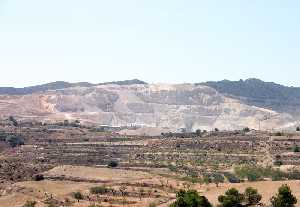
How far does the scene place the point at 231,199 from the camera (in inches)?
2403

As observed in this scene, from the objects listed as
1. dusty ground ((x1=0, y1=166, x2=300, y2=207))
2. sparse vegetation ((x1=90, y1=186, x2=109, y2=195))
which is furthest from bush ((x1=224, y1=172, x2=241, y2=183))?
sparse vegetation ((x1=90, y1=186, x2=109, y2=195))

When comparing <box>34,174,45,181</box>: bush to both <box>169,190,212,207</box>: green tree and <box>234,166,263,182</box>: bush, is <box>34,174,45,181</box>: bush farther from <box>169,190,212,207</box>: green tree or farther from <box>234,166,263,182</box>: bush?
<box>169,190,212,207</box>: green tree

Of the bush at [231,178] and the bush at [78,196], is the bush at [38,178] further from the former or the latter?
the bush at [231,178]

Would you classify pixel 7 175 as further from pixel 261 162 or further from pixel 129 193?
pixel 261 162

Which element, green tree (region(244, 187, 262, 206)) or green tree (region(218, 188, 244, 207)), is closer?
green tree (region(218, 188, 244, 207))

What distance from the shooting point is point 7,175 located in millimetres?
99938

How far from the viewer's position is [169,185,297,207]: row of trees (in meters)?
56.6

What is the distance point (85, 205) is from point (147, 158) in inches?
1804

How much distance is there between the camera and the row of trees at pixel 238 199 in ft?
186

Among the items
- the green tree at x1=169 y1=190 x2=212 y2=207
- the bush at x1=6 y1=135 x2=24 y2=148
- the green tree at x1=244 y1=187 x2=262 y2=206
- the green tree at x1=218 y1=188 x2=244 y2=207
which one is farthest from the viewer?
the bush at x1=6 y1=135 x2=24 y2=148

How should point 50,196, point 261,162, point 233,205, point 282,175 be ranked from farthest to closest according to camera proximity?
point 261,162, point 282,175, point 50,196, point 233,205

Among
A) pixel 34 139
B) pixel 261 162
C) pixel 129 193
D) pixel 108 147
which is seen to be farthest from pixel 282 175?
pixel 34 139

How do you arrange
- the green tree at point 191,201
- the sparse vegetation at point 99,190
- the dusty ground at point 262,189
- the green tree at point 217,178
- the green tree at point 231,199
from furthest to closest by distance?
the green tree at point 217,178
the sparse vegetation at point 99,190
the dusty ground at point 262,189
the green tree at point 231,199
the green tree at point 191,201

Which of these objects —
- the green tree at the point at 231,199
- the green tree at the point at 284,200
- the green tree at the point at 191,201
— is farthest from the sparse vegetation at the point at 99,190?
the green tree at the point at 284,200
